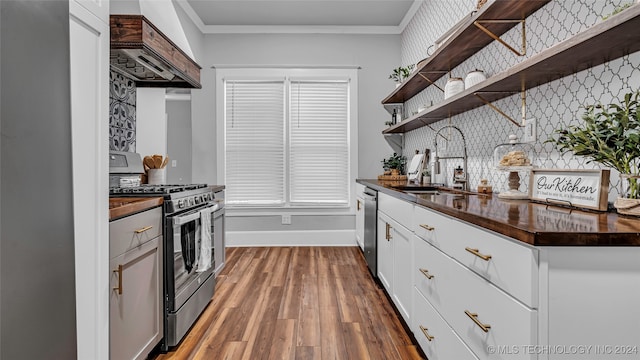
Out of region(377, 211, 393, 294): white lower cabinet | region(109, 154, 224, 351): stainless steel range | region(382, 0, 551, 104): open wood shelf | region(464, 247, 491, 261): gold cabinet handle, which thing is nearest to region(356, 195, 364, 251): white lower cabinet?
region(377, 211, 393, 294): white lower cabinet

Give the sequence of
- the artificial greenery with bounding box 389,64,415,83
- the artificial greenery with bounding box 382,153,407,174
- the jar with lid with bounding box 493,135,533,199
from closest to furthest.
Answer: the jar with lid with bounding box 493,135,533,199, the artificial greenery with bounding box 389,64,415,83, the artificial greenery with bounding box 382,153,407,174

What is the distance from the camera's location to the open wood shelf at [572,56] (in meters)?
1.10

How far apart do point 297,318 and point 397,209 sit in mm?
1005

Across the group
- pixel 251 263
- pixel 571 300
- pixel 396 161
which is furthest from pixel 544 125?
pixel 251 263

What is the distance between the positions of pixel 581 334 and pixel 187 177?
16.9 feet

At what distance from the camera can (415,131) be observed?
3961 mm

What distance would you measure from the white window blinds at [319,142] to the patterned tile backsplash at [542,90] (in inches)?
62.0

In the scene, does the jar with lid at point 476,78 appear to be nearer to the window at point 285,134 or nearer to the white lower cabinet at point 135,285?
the white lower cabinet at point 135,285

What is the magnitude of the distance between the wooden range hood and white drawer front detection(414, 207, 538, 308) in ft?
6.52

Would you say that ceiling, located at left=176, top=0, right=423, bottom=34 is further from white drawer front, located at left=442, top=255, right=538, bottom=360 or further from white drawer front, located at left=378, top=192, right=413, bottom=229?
white drawer front, located at left=442, top=255, right=538, bottom=360

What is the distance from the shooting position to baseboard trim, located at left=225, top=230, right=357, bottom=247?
176 inches

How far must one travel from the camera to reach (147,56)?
2277 millimetres

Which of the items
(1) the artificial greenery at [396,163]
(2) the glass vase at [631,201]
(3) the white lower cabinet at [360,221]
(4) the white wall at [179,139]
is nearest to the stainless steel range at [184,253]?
(3) the white lower cabinet at [360,221]

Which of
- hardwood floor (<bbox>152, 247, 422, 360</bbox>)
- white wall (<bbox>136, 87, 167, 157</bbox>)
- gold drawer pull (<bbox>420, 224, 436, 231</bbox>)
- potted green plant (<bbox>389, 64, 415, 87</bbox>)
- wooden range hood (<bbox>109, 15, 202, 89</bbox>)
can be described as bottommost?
hardwood floor (<bbox>152, 247, 422, 360</bbox>)
